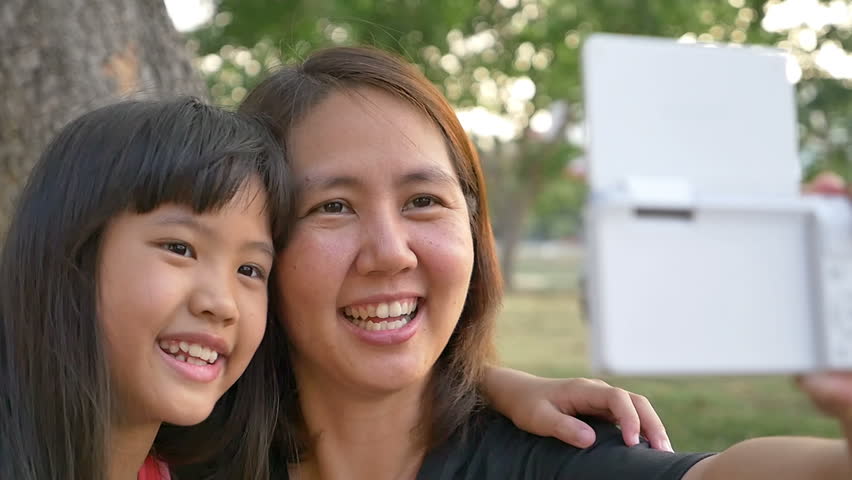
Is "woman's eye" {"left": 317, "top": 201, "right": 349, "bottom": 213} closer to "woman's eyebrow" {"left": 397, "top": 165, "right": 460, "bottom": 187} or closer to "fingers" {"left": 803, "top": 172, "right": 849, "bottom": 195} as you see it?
"woman's eyebrow" {"left": 397, "top": 165, "right": 460, "bottom": 187}

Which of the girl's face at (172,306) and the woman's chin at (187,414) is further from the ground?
the girl's face at (172,306)

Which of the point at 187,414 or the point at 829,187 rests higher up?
the point at 829,187

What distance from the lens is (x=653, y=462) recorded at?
1521 mm

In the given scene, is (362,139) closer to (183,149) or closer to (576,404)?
(183,149)

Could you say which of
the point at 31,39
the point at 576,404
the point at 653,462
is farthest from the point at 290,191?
the point at 31,39

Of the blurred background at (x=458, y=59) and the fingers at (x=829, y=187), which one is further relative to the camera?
the blurred background at (x=458, y=59)

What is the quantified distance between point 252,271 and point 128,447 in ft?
1.44

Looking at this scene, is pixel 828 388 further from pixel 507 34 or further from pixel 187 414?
pixel 507 34

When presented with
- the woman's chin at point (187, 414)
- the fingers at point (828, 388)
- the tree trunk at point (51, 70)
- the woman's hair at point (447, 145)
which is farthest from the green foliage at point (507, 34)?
the fingers at point (828, 388)

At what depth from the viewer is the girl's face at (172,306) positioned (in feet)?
5.30

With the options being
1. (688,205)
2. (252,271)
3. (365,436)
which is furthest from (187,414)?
(688,205)

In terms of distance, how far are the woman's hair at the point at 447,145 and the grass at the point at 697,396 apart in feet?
4.14

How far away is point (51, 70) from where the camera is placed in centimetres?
255

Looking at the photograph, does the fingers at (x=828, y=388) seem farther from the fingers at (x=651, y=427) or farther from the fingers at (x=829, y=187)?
the fingers at (x=651, y=427)
